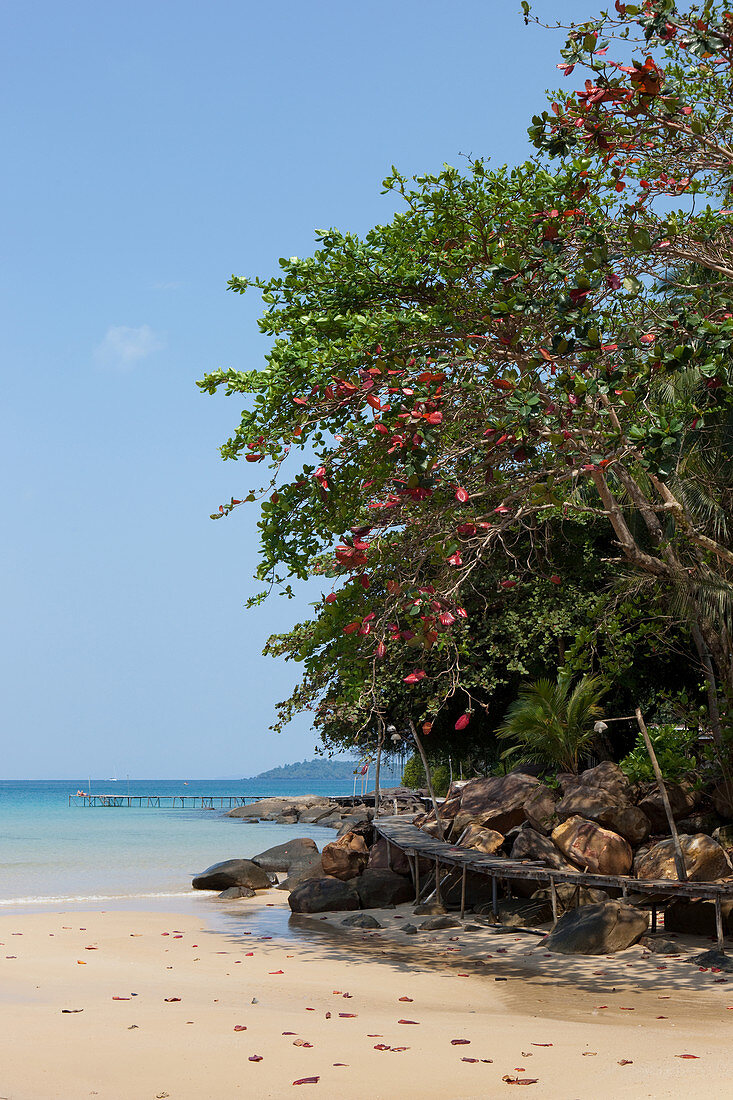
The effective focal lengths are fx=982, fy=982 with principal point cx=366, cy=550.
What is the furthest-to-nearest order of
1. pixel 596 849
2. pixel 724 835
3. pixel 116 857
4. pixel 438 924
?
pixel 116 857
pixel 438 924
pixel 724 835
pixel 596 849

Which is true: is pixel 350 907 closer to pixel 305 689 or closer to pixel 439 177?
pixel 305 689

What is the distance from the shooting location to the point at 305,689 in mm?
15164

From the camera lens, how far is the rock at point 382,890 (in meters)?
16.0

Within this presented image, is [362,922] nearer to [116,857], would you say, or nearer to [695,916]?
[695,916]

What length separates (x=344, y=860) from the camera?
59.9 ft

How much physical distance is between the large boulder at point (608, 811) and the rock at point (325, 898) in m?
4.02

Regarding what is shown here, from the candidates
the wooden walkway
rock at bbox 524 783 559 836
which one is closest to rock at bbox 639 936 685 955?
the wooden walkway

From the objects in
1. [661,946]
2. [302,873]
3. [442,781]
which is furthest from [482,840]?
[442,781]

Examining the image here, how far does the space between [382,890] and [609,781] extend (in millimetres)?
4347

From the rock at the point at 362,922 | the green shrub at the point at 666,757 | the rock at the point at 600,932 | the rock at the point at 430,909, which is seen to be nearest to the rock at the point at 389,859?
the rock at the point at 430,909

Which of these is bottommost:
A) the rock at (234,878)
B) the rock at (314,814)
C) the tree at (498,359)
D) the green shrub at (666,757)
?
the rock at (314,814)

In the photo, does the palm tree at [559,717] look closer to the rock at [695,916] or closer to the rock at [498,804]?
the rock at [498,804]

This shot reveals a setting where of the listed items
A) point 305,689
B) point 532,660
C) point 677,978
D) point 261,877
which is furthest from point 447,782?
point 677,978

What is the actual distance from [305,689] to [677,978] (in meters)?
6.88
